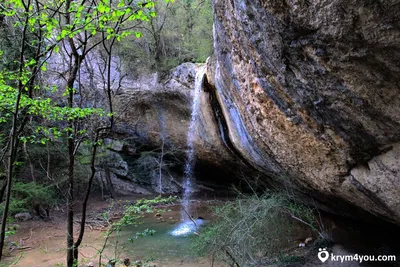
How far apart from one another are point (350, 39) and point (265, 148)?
3.33 m

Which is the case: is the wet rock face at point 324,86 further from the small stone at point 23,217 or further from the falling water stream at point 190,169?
the small stone at point 23,217

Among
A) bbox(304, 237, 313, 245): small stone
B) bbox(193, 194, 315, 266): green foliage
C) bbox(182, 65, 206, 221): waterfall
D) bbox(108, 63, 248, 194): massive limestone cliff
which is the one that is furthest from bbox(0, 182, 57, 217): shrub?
bbox(304, 237, 313, 245): small stone

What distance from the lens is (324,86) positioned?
3332mm

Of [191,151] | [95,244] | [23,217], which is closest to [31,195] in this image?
[23,217]

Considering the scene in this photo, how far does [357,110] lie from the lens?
10.6 ft

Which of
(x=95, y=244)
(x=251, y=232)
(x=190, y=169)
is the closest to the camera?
(x=251, y=232)

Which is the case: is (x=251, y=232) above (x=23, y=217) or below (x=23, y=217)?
above

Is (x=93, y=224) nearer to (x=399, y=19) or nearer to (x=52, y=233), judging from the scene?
(x=52, y=233)

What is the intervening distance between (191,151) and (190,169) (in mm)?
1940

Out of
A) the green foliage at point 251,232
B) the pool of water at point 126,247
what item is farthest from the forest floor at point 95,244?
the green foliage at point 251,232

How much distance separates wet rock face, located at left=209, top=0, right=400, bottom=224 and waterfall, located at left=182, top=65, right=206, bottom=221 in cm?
454

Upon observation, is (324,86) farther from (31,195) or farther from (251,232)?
(31,195)

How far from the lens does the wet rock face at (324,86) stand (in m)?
2.61

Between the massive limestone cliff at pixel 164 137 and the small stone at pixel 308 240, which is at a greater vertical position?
the massive limestone cliff at pixel 164 137
